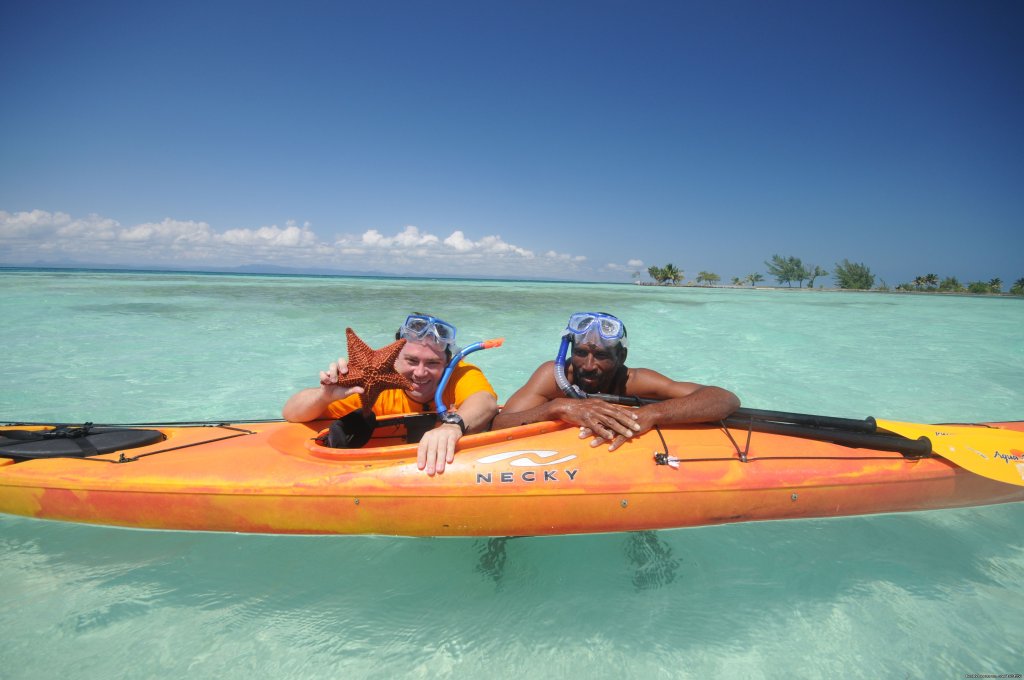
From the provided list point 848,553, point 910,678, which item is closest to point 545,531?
point 910,678

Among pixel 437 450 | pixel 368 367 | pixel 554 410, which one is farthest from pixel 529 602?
pixel 368 367

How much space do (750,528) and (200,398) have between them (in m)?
7.59

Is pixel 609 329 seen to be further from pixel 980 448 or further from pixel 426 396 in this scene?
pixel 980 448

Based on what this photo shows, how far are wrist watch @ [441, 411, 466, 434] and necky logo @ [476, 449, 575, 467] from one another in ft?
0.75

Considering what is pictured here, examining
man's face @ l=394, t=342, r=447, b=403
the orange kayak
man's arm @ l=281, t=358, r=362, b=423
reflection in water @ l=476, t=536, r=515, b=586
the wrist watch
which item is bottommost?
reflection in water @ l=476, t=536, r=515, b=586

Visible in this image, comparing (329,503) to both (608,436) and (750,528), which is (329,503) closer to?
(608,436)

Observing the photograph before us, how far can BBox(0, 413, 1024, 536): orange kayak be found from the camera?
2908mm

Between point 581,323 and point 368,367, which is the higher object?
point 581,323

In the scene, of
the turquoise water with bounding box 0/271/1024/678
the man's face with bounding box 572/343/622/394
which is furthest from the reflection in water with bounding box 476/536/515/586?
Answer: the man's face with bounding box 572/343/622/394

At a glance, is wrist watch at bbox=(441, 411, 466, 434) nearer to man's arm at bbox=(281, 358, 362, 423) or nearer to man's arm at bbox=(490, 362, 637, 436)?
man's arm at bbox=(490, 362, 637, 436)

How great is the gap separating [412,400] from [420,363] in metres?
0.44

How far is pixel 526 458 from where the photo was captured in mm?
2977

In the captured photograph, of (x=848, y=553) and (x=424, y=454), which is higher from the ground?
(x=424, y=454)

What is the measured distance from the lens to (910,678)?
7.97ft
